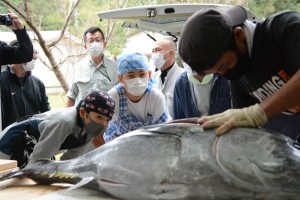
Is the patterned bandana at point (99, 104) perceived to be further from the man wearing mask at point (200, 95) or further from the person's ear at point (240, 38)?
the person's ear at point (240, 38)

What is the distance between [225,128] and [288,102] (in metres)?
0.28

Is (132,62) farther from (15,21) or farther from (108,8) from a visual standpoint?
(108,8)

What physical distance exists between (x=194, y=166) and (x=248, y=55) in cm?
66

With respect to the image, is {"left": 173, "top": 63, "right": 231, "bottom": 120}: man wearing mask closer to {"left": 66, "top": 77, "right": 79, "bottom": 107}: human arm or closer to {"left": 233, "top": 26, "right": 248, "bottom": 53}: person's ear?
{"left": 233, "top": 26, "right": 248, "bottom": 53}: person's ear

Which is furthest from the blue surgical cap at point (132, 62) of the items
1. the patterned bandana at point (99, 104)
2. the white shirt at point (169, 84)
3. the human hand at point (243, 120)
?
the human hand at point (243, 120)

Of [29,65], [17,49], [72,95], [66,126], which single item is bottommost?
[72,95]

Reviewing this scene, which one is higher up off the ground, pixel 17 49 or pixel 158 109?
pixel 17 49

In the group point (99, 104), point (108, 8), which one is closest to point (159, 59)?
point (99, 104)

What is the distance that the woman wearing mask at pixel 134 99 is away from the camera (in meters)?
3.27

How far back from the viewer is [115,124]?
3354mm

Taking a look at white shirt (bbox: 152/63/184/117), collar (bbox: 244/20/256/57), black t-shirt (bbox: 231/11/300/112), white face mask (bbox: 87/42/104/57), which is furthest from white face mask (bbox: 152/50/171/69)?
collar (bbox: 244/20/256/57)

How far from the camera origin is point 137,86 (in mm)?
3281

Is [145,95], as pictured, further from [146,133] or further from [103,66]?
[146,133]

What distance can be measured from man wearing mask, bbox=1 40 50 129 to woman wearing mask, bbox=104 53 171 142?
1.11 m
